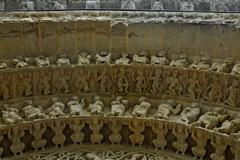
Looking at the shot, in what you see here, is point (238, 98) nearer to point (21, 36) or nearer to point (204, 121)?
point (204, 121)

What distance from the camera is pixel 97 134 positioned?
10.1 meters

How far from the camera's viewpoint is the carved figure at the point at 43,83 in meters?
10.7

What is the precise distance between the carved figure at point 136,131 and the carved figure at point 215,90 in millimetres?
1708

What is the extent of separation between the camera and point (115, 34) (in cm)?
1143

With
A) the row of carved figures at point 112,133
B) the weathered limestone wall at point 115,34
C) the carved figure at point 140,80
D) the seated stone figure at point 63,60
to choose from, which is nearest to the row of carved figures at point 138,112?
the row of carved figures at point 112,133

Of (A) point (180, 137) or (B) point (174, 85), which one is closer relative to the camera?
(A) point (180, 137)

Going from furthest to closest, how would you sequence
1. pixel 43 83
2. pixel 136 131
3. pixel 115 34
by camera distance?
pixel 115 34, pixel 43 83, pixel 136 131

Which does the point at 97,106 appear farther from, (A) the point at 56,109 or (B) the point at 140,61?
(B) the point at 140,61

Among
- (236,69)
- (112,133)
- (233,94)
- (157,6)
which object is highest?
(157,6)

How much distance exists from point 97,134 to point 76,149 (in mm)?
562

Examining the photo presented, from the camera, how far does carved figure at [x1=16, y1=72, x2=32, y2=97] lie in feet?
34.7

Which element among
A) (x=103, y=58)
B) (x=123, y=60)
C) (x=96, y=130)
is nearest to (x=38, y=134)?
(x=96, y=130)

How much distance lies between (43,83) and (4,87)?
89cm

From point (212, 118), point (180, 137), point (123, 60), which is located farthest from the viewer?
point (123, 60)
